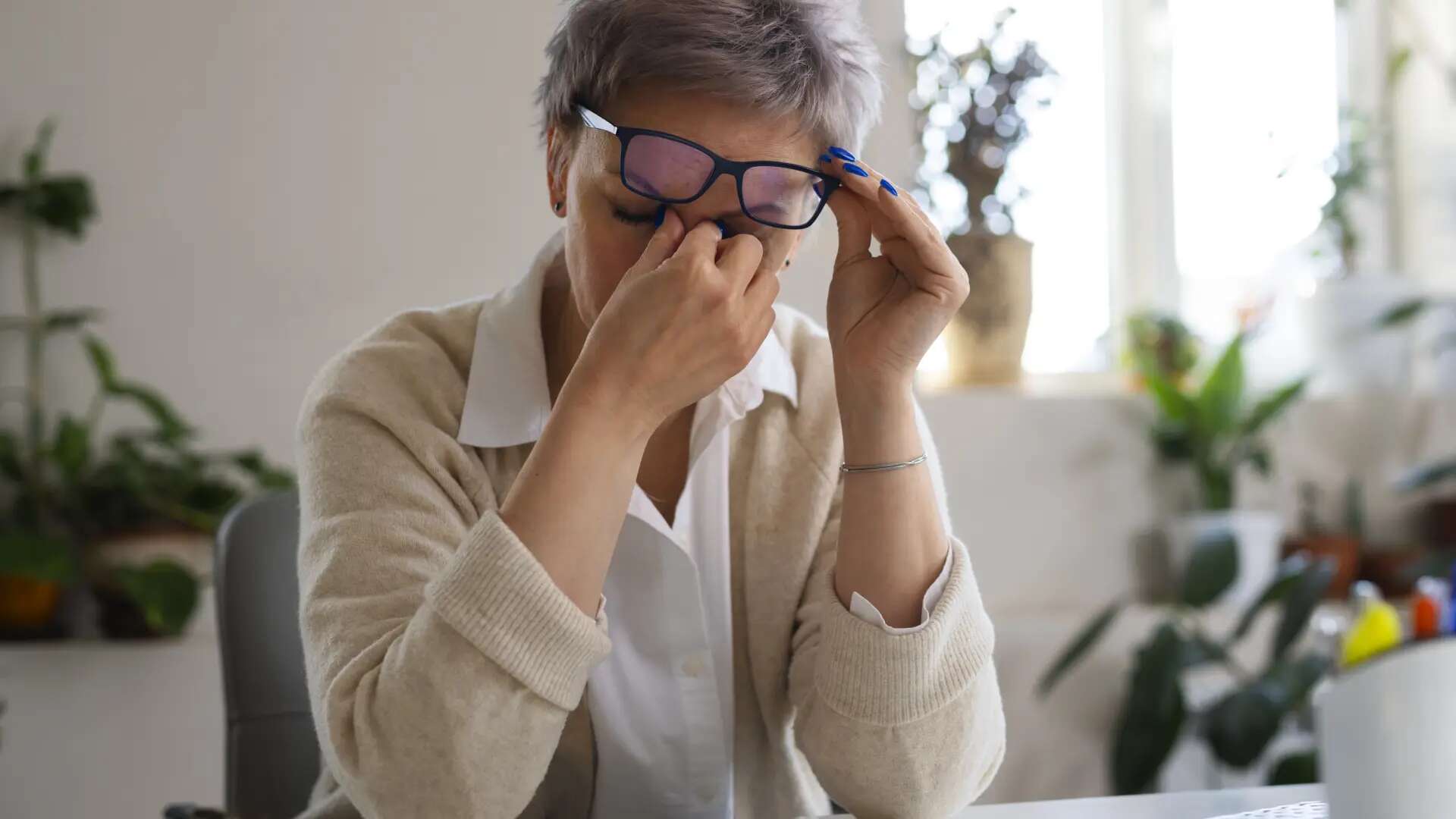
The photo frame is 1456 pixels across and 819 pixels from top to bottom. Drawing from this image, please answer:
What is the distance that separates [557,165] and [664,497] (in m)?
0.33

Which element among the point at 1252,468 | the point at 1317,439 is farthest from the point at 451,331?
the point at 1317,439

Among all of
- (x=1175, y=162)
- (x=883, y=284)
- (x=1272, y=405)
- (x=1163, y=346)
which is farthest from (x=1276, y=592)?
(x=883, y=284)

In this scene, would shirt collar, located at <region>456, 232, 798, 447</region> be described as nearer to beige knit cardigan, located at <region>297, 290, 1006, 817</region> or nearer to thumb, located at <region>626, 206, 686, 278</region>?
beige knit cardigan, located at <region>297, 290, 1006, 817</region>

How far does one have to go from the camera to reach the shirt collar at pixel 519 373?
1116mm

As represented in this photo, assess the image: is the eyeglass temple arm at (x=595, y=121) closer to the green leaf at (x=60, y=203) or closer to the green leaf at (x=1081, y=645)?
the green leaf at (x=60, y=203)

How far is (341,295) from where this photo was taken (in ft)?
7.39

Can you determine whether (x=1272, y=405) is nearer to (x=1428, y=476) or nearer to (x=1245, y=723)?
(x=1428, y=476)

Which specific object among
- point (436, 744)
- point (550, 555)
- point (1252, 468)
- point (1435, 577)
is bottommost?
point (1435, 577)

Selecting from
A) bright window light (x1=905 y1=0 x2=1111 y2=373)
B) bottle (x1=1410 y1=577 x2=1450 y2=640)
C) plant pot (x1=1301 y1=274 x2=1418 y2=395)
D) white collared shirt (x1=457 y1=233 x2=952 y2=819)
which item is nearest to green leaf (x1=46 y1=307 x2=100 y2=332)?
white collared shirt (x1=457 y1=233 x2=952 y2=819)

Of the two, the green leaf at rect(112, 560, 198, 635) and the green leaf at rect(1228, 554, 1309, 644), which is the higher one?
the green leaf at rect(112, 560, 198, 635)

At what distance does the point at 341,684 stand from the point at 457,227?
1494 mm

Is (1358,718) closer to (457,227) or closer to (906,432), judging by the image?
(906,432)

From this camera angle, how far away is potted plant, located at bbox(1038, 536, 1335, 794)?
2.24 metres

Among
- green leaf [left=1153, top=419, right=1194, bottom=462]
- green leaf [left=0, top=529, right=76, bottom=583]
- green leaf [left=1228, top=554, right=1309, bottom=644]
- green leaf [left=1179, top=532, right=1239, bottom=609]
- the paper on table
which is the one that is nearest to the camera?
the paper on table
